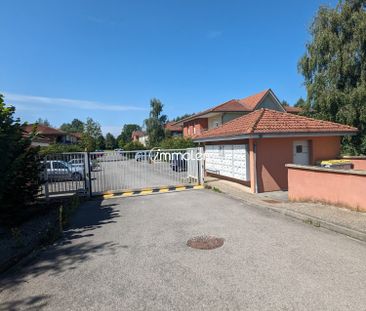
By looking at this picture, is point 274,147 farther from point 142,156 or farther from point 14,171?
point 14,171

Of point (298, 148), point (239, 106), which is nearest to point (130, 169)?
point (298, 148)

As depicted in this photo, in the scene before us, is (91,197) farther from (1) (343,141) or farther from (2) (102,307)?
(1) (343,141)

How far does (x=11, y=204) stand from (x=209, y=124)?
27893mm

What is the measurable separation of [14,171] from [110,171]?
24.0 ft

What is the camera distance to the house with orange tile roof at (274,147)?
12.3m

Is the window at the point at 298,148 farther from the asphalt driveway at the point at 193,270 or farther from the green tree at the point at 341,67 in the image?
the green tree at the point at 341,67

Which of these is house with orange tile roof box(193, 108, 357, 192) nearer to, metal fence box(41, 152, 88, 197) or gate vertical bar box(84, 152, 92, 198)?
gate vertical bar box(84, 152, 92, 198)

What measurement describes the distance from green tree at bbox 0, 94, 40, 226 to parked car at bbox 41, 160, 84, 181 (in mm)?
1318

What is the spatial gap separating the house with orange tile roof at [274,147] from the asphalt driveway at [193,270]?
4.63 m

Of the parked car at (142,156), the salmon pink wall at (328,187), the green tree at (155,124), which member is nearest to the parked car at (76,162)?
the parked car at (142,156)

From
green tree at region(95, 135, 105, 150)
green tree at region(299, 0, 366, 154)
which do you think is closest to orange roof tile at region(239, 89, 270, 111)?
green tree at region(299, 0, 366, 154)

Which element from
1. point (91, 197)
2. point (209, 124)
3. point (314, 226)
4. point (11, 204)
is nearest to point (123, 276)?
point (314, 226)

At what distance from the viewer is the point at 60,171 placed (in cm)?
1270

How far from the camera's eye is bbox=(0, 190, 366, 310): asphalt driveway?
3852mm
